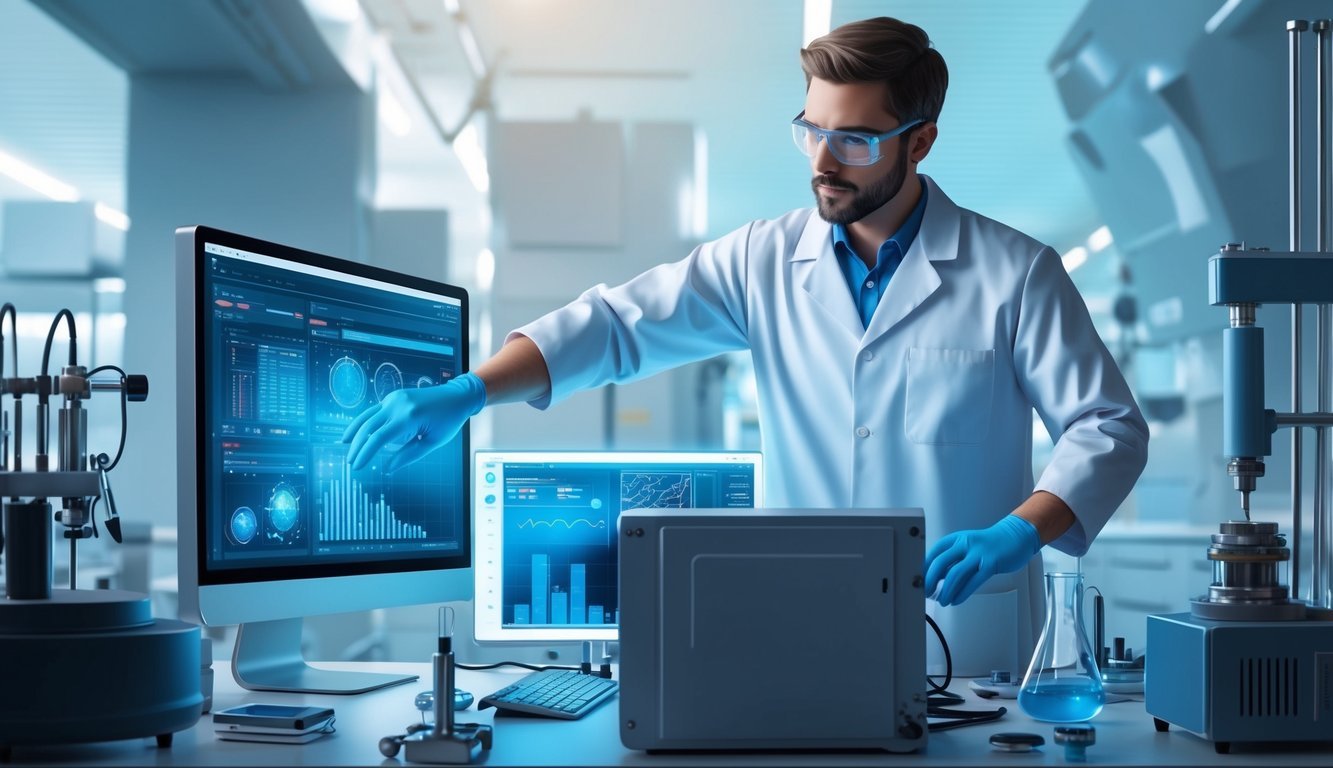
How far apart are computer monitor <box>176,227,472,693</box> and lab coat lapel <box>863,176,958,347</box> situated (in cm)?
57

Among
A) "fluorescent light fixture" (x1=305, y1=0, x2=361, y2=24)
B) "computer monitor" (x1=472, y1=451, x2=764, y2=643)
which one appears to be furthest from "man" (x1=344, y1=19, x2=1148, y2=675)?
"fluorescent light fixture" (x1=305, y1=0, x2=361, y2=24)

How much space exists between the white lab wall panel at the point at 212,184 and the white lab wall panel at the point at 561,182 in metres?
0.85

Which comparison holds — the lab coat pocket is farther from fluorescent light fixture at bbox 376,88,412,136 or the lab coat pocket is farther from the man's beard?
fluorescent light fixture at bbox 376,88,412,136

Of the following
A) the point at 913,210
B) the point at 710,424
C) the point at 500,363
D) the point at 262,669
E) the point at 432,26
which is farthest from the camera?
the point at 710,424

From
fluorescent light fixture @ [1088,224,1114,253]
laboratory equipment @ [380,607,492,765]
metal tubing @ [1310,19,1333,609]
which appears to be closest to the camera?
laboratory equipment @ [380,607,492,765]

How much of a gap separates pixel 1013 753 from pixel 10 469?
95 cm

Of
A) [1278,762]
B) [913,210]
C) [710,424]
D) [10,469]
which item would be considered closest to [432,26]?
[710,424]

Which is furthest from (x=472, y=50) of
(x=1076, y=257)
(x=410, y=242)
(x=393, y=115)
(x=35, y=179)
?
(x=1076, y=257)

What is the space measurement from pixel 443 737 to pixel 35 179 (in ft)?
26.8

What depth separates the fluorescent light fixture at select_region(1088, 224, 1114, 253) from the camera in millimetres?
8797

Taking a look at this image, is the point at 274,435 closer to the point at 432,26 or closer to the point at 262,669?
the point at 262,669

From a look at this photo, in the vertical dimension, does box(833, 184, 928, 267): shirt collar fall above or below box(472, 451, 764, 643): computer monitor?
above

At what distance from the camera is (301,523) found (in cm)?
127

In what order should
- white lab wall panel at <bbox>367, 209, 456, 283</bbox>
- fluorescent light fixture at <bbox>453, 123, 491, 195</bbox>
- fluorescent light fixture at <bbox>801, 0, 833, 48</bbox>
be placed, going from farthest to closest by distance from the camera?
fluorescent light fixture at <bbox>453, 123, 491, 195</bbox> → white lab wall panel at <bbox>367, 209, 456, 283</bbox> → fluorescent light fixture at <bbox>801, 0, 833, 48</bbox>
